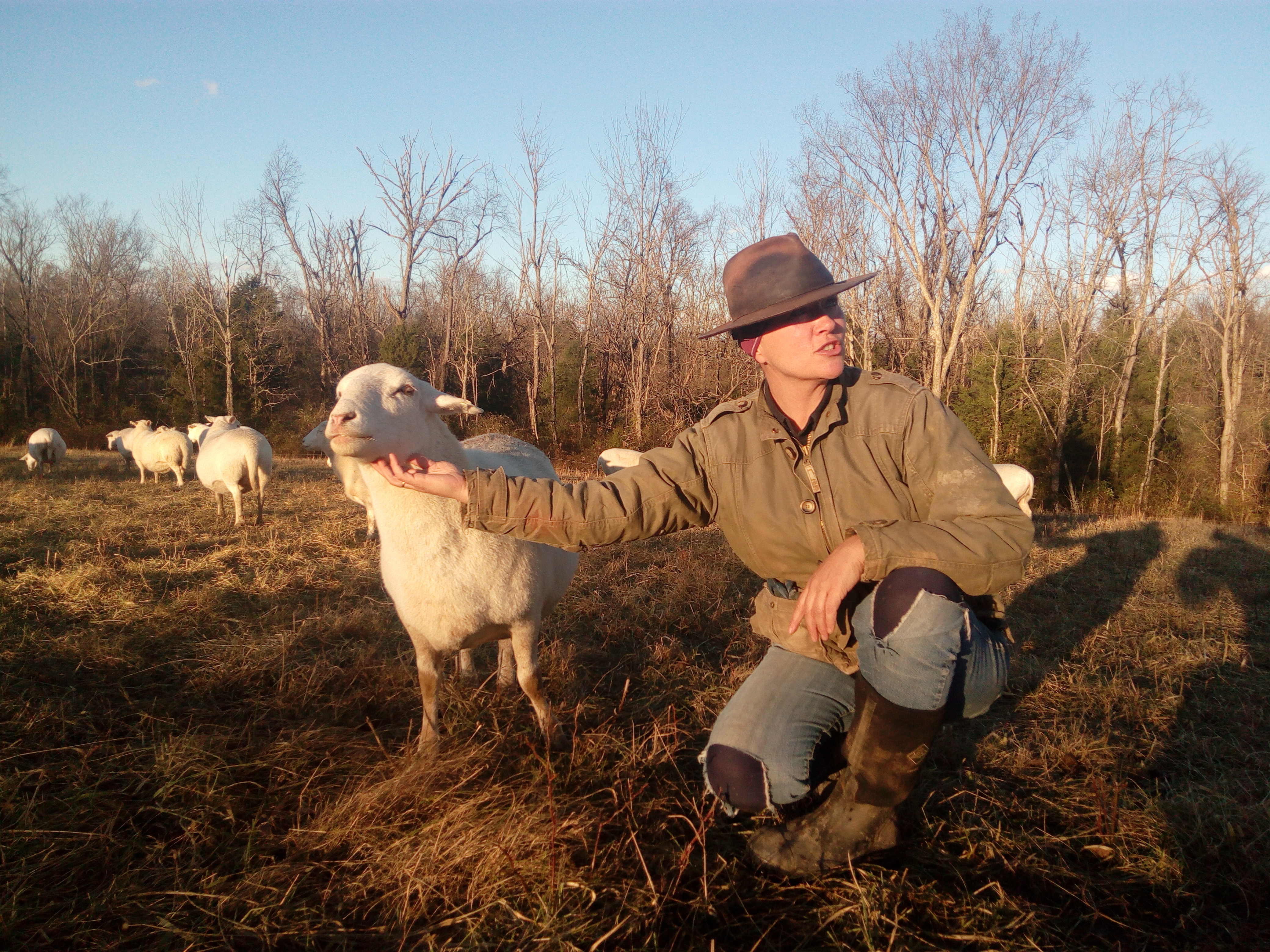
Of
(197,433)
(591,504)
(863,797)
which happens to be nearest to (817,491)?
(591,504)

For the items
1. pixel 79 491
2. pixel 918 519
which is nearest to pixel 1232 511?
pixel 918 519

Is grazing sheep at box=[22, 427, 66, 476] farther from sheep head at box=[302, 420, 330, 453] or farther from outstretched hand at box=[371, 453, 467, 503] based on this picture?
outstretched hand at box=[371, 453, 467, 503]

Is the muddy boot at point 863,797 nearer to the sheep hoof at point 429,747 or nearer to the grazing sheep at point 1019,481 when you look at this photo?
the sheep hoof at point 429,747

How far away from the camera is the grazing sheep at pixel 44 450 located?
1336cm

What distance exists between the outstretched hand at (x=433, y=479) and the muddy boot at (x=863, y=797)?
1353 mm

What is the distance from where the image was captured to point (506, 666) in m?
3.58

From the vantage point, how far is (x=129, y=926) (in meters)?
1.85

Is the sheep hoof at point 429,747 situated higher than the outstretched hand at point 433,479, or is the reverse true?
the outstretched hand at point 433,479

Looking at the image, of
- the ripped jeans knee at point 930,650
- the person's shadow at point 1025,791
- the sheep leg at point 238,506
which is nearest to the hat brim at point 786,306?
the ripped jeans knee at point 930,650

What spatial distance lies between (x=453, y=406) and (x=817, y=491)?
4.91 feet

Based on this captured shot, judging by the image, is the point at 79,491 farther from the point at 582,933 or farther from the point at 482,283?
the point at 482,283

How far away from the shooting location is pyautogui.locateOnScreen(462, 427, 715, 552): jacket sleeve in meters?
2.21

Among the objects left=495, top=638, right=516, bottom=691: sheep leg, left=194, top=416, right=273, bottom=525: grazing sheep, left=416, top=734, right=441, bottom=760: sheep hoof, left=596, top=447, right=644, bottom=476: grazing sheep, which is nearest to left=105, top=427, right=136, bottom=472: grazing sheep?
left=194, top=416, right=273, bottom=525: grazing sheep

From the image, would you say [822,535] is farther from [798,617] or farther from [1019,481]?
[1019,481]
